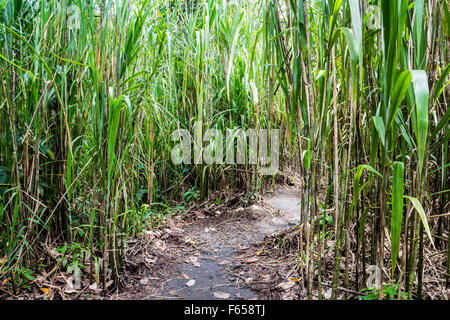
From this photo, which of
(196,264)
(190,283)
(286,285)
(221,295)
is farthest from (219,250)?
(286,285)

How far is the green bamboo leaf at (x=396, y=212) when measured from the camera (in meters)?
0.61

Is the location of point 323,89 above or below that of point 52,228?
above

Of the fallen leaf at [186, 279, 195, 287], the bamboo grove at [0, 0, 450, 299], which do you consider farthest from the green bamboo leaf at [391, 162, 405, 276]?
the fallen leaf at [186, 279, 195, 287]

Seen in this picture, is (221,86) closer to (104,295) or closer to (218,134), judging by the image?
(218,134)

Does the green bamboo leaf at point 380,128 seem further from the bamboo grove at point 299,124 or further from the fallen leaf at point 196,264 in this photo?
the fallen leaf at point 196,264

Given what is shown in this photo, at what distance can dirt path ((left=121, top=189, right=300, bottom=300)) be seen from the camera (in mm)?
1330

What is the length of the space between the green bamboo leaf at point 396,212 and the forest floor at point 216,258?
635 millimetres

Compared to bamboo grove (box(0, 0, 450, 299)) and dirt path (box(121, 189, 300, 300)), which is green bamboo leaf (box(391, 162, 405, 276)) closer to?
bamboo grove (box(0, 0, 450, 299))

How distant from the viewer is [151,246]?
1.72 m

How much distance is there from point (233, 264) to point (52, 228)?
0.89m

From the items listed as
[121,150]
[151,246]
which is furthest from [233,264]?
[121,150]
